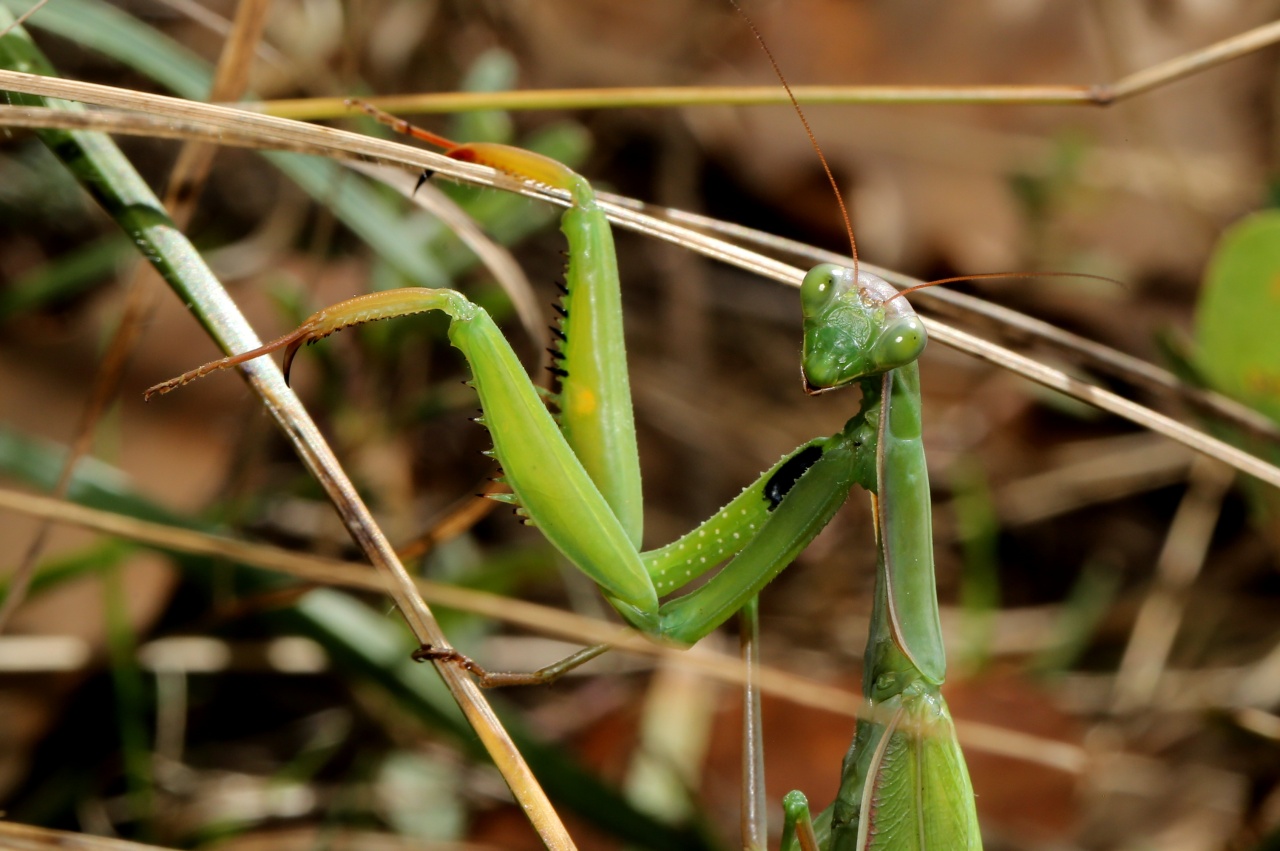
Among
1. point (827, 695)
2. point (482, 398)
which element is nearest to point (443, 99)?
point (482, 398)

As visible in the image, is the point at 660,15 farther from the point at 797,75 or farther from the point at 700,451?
the point at 700,451

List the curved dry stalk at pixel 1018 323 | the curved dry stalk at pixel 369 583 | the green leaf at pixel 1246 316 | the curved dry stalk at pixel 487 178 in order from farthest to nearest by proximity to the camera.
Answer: the green leaf at pixel 1246 316 → the curved dry stalk at pixel 1018 323 → the curved dry stalk at pixel 369 583 → the curved dry stalk at pixel 487 178

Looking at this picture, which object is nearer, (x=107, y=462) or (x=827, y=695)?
(x=827, y=695)

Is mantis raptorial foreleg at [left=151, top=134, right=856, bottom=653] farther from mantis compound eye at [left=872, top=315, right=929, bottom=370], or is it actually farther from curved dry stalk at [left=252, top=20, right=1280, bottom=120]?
curved dry stalk at [left=252, top=20, right=1280, bottom=120]

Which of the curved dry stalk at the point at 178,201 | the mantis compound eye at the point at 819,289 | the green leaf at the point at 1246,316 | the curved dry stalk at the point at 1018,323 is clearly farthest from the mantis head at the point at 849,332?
the green leaf at the point at 1246,316

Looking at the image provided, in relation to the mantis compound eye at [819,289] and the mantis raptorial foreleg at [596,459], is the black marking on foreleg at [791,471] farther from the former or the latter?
the mantis compound eye at [819,289]

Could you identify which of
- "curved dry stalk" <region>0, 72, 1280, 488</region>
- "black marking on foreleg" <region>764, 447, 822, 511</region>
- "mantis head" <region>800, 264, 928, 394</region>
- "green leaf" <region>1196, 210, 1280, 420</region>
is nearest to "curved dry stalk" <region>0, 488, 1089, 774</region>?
"black marking on foreleg" <region>764, 447, 822, 511</region>
